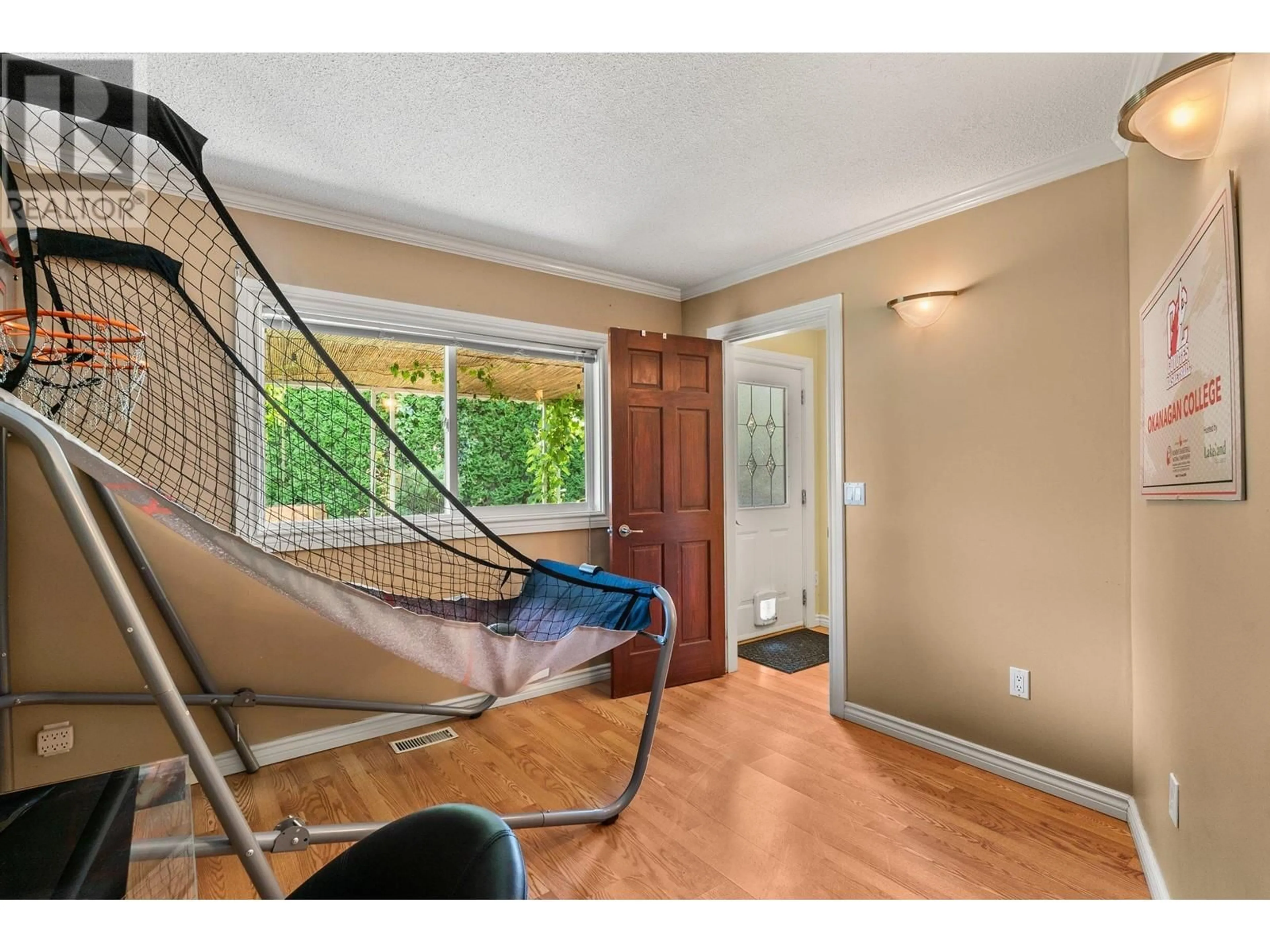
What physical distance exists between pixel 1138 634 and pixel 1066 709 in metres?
0.42

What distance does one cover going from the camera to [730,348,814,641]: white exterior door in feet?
13.8

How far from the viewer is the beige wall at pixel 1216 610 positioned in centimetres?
102

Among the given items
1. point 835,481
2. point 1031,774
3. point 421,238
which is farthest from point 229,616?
point 1031,774

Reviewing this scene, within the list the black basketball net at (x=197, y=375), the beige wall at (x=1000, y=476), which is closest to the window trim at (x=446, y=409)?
the black basketball net at (x=197, y=375)

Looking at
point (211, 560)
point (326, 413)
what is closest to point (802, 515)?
point (326, 413)

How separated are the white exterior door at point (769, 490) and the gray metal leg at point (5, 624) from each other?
3.46 m

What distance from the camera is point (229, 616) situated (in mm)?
2363

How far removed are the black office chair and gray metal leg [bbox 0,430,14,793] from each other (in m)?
1.91

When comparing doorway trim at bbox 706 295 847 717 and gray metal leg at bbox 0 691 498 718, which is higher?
doorway trim at bbox 706 295 847 717

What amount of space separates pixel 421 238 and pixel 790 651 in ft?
10.9

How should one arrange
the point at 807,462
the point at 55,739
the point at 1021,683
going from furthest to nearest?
1. the point at 807,462
2. the point at 1021,683
3. the point at 55,739

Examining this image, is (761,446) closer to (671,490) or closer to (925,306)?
(671,490)

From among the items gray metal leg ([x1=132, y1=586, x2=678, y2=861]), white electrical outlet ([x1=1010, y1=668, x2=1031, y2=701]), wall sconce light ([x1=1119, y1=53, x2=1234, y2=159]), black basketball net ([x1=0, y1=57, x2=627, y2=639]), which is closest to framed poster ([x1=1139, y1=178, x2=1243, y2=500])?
wall sconce light ([x1=1119, y1=53, x2=1234, y2=159])

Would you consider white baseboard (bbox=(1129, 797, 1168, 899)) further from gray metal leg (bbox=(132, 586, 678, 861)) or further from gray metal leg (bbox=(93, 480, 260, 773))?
gray metal leg (bbox=(93, 480, 260, 773))
